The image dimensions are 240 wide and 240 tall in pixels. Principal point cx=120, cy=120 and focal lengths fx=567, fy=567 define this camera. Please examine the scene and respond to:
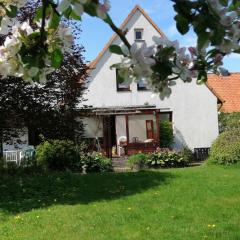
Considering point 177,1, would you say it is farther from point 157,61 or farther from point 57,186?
point 57,186

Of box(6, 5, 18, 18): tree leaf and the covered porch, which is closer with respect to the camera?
box(6, 5, 18, 18): tree leaf

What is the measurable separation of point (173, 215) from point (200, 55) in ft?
24.7

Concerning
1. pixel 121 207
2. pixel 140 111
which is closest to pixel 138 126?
pixel 140 111

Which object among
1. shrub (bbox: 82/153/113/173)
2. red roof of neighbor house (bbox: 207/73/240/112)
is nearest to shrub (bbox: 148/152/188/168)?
shrub (bbox: 82/153/113/173)

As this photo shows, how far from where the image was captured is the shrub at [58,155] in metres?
17.8

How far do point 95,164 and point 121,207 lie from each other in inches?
350

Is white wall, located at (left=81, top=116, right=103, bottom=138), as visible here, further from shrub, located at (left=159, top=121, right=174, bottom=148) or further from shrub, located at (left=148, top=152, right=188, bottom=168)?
shrub, located at (left=148, top=152, right=188, bottom=168)

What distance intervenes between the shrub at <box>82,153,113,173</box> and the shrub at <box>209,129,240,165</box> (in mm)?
3991

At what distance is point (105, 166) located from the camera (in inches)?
770

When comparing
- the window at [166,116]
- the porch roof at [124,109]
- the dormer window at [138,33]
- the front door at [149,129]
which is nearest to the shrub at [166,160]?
the porch roof at [124,109]

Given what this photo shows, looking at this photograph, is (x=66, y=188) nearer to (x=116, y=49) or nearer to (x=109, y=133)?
(x=116, y=49)

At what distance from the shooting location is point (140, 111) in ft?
96.9

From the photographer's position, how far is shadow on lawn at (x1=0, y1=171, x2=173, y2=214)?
11516 millimetres

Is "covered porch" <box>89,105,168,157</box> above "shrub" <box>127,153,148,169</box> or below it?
above
